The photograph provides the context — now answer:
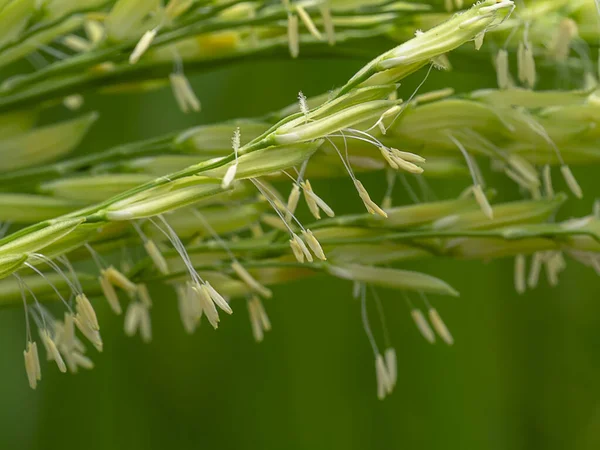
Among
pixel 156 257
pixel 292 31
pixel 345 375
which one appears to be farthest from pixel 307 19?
pixel 345 375

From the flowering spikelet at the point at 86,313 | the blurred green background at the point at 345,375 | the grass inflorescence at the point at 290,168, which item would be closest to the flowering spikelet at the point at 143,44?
the grass inflorescence at the point at 290,168

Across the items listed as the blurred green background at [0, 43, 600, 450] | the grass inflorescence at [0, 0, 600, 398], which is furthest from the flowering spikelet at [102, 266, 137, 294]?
the blurred green background at [0, 43, 600, 450]

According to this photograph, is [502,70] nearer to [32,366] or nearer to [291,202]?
[291,202]

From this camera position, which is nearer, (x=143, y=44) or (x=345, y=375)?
(x=143, y=44)

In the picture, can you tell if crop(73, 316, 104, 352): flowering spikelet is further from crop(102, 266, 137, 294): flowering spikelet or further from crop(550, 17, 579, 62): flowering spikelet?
crop(550, 17, 579, 62): flowering spikelet

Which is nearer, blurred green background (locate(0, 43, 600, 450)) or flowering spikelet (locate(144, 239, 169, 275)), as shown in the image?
flowering spikelet (locate(144, 239, 169, 275))

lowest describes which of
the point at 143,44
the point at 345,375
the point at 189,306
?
the point at 345,375

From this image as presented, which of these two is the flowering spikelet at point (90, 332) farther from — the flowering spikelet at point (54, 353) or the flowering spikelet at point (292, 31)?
the flowering spikelet at point (292, 31)

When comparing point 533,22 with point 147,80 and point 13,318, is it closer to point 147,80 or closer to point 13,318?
point 147,80
